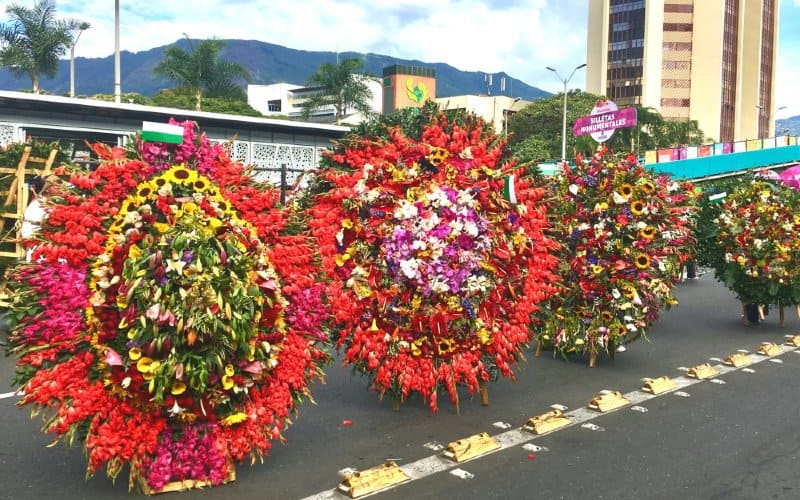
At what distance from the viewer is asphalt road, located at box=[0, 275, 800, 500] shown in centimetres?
538

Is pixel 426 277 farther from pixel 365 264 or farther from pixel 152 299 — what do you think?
pixel 152 299

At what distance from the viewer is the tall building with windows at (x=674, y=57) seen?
308 feet

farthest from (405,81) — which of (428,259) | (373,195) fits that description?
(428,259)

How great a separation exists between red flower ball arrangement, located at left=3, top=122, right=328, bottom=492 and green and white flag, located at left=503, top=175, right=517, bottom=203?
221cm

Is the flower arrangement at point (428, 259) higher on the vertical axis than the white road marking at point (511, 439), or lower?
higher

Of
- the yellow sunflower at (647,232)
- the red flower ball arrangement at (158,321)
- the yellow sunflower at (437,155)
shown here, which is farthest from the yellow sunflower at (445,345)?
the yellow sunflower at (647,232)

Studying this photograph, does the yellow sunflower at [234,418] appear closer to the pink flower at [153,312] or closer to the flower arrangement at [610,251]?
the pink flower at [153,312]

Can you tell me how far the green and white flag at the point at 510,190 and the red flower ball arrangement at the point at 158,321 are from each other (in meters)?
2.21

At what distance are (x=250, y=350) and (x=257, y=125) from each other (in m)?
22.4

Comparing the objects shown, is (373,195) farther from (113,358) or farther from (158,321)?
(113,358)

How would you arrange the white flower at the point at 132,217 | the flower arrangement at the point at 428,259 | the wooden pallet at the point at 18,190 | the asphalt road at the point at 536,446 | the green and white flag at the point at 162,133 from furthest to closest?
1. the wooden pallet at the point at 18,190
2. the flower arrangement at the point at 428,259
3. the asphalt road at the point at 536,446
4. the green and white flag at the point at 162,133
5. the white flower at the point at 132,217

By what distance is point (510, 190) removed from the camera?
6.72 metres

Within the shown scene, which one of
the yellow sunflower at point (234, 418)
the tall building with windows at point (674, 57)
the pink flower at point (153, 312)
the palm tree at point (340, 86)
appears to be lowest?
the yellow sunflower at point (234, 418)

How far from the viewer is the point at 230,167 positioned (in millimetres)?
5500
